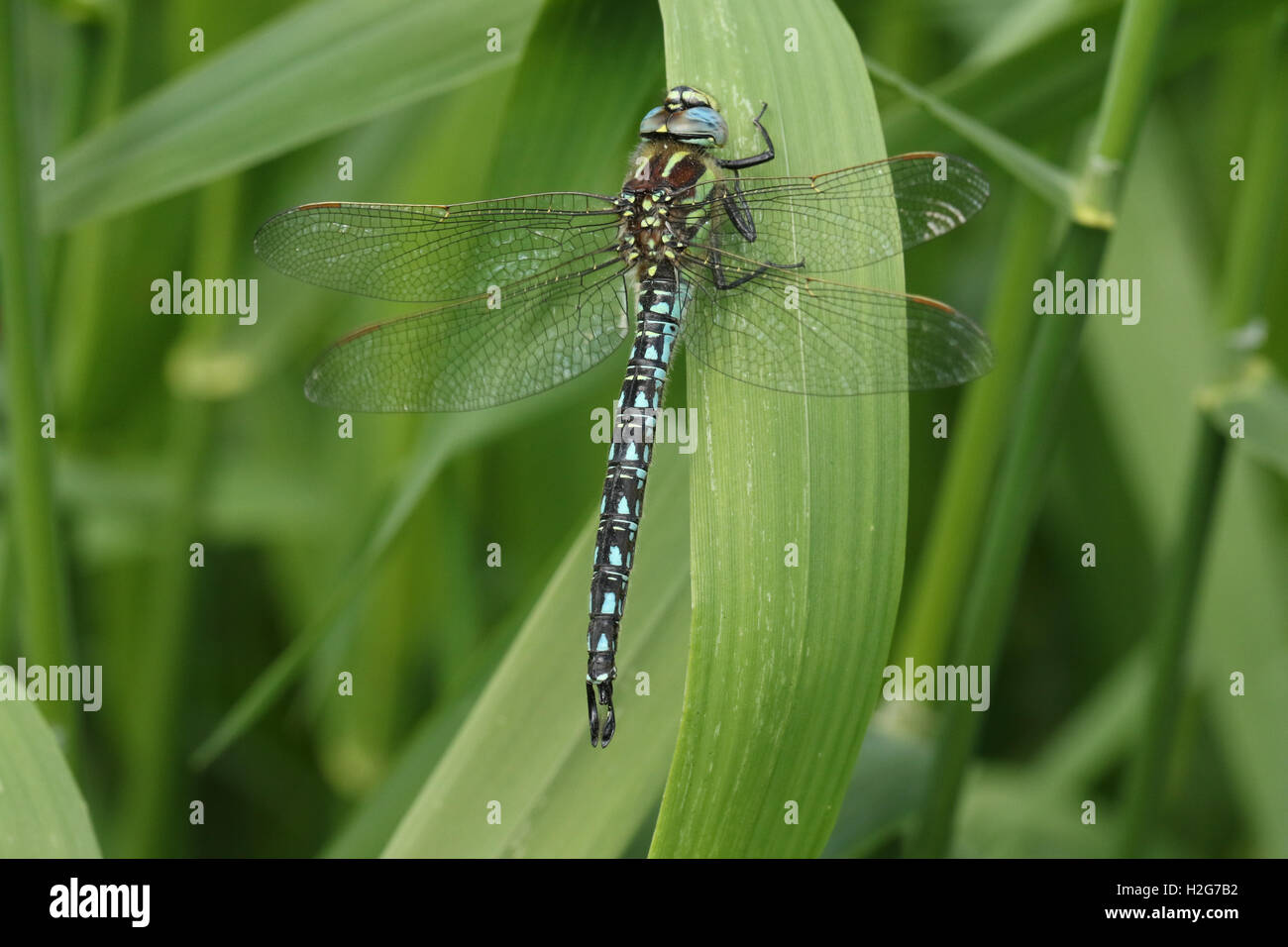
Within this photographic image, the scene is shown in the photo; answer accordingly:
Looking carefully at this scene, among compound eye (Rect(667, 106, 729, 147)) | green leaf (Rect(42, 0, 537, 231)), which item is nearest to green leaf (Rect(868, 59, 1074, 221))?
compound eye (Rect(667, 106, 729, 147))

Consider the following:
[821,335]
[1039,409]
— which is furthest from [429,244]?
[1039,409]

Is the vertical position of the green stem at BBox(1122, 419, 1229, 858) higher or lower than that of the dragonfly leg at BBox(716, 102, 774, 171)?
lower

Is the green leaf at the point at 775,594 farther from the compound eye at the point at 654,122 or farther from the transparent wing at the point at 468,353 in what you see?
the transparent wing at the point at 468,353

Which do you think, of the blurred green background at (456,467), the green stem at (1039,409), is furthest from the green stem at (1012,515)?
the blurred green background at (456,467)

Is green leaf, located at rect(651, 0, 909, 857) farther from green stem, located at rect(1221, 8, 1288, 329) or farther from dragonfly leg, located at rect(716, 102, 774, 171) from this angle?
green stem, located at rect(1221, 8, 1288, 329)

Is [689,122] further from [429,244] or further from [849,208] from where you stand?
[429,244]
